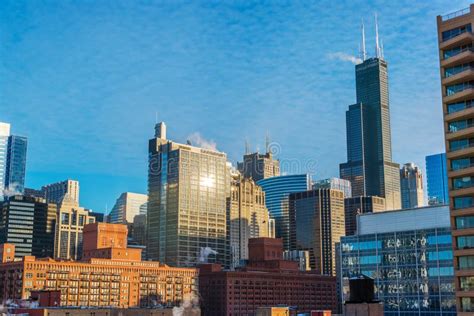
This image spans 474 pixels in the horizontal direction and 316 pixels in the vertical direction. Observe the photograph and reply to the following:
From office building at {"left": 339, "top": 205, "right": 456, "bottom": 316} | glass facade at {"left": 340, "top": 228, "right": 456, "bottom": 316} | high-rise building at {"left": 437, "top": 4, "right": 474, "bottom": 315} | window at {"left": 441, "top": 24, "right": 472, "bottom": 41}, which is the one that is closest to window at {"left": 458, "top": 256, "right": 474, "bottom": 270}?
high-rise building at {"left": 437, "top": 4, "right": 474, "bottom": 315}

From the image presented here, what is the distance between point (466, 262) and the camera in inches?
3206

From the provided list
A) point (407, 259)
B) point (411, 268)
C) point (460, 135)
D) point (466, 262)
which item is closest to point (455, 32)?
point (460, 135)

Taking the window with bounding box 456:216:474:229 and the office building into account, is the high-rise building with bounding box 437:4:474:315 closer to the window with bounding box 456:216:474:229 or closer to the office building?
the window with bounding box 456:216:474:229

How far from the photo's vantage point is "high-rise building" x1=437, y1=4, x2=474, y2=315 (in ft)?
267

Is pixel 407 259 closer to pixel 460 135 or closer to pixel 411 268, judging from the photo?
pixel 411 268

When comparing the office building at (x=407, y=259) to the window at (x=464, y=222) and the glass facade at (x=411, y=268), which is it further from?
the window at (x=464, y=222)

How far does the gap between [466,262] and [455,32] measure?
2904 cm

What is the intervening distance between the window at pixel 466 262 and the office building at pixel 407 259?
75.1 metres

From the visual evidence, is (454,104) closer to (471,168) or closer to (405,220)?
(471,168)

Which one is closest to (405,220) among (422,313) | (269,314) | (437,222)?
(437,222)

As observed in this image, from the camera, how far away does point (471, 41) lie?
279 ft

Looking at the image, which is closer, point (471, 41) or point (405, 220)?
point (471, 41)

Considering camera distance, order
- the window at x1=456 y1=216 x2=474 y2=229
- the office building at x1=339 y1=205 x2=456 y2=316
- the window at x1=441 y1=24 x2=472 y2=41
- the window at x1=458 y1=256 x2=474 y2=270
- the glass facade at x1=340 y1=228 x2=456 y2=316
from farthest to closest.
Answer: the office building at x1=339 y1=205 x2=456 y2=316 < the glass facade at x1=340 y1=228 x2=456 y2=316 < the window at x1=441 y1=24 x2=472 y2=41 < the window at x1=456 y1=216 x2=474 y2=229 < the window at x1=458 y1=256 x2=474 y2=270

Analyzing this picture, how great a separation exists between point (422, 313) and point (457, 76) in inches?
3482
